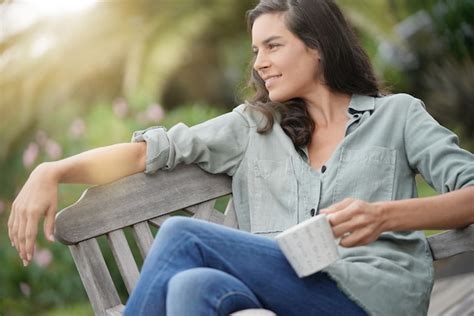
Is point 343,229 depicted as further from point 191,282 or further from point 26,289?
point 26,289

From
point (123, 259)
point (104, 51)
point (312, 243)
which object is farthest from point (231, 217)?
point (104, 51)

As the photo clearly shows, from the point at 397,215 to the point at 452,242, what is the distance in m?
0.43

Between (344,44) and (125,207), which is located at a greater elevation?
(344,44)

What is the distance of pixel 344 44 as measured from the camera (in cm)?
309

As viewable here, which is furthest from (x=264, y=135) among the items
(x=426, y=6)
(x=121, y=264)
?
(x=426, y=6)

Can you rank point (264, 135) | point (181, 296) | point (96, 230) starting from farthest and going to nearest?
point (264, 135) < point (96, 230) < point (181, 296)

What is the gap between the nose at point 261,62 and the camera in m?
2.97

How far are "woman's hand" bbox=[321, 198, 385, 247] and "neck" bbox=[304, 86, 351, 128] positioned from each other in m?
0.68

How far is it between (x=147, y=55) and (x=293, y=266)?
582 centimetres

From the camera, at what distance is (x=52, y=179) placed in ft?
8.80

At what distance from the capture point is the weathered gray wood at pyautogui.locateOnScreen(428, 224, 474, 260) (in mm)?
2805

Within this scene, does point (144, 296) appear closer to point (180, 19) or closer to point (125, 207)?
point (125, 207)

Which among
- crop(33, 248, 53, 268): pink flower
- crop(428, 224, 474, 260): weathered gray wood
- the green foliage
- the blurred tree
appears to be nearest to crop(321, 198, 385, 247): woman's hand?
crop(428, 224, 474, 260): weathered gray wood

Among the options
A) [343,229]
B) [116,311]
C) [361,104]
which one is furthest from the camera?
[361,104]
